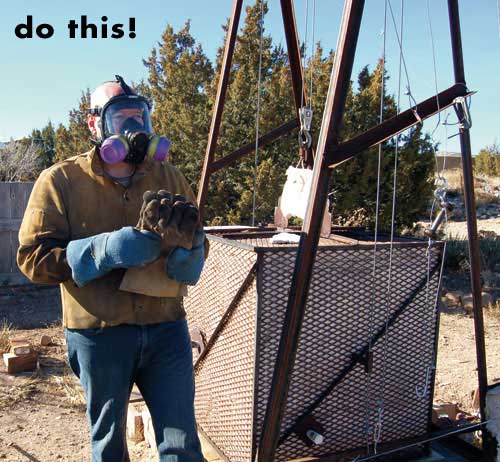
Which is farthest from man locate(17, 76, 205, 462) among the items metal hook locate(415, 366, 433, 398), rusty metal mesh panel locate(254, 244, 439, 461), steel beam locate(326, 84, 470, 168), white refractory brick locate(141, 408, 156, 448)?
metal hook locate(415, 366, 433, 398)

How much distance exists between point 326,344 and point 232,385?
19.2 inches

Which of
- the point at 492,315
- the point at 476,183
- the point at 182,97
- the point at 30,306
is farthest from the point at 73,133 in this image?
the point at 476,183

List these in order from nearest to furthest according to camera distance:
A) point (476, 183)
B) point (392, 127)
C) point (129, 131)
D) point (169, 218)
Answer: point (169, 218) → point (129, 131) → point (392, 127) → point (476, 183)

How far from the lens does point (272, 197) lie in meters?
9.09

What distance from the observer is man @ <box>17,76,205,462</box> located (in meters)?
2.03

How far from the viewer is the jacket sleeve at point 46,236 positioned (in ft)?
6.62

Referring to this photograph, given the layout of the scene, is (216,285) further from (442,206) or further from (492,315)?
(492,315)

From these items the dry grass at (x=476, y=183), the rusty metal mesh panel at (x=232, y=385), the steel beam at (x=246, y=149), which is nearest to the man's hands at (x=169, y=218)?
the rusty metal mesh panel at (x=232, y=385)

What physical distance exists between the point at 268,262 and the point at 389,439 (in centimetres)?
118

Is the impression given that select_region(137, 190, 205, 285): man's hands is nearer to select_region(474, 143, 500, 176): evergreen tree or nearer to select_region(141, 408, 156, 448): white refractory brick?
select_region(141, 408, 156, 448): white refractory brick

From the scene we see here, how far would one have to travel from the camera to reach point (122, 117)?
2.19 meters

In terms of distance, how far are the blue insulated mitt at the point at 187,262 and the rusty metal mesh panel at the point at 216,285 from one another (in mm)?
450

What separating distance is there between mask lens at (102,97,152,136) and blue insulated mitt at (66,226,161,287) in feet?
1.39

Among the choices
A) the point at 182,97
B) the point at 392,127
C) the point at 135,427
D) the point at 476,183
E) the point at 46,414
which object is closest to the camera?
the point at 392,127
